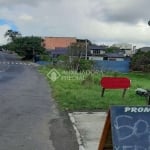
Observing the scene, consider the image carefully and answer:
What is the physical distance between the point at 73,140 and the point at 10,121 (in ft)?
9.91

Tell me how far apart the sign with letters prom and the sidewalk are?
241 cm

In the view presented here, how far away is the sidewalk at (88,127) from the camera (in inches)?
391

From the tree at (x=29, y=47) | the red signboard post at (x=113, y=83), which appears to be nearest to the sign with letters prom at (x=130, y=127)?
the red signboard post at (x=113, y=83)

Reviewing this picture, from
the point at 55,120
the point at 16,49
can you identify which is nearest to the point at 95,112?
the point at 55,120

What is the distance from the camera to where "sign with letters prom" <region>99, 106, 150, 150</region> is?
22.8 ft

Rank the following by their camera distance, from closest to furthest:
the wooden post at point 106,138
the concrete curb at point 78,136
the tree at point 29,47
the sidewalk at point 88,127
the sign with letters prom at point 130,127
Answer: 1. the sign with letters prom at point 130,127
2. the wooden post at point 106,138
3. the concrete curb at point 78,136
4. the sidewalk at point 88,127
5. the tree at point 29,47

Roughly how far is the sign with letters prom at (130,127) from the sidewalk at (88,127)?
2.41 m

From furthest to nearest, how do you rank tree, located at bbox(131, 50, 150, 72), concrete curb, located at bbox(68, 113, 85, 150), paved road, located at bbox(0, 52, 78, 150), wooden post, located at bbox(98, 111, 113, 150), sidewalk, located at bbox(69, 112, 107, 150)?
tree, located at bbox(131, 50, 150, 72)
sidewalk, located at bbox(69, 112, 107, 150)
paved road, located at bbox(0, 52, 78, 150)
concrete curb, located at bbox(68, 113, 85, 150)
wooden post, located at bbox(98, 111, 113, 150)

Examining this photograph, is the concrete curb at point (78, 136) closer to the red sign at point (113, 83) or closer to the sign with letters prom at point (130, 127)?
the sign with letters prom at point (130, 127)

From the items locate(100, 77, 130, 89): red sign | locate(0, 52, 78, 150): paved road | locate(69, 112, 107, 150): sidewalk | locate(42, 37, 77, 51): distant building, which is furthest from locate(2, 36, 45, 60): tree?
locate(69, 112, 107, 150): sidewalk

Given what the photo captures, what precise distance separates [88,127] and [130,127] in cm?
496

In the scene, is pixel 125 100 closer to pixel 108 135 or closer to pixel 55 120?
pixel 55 120

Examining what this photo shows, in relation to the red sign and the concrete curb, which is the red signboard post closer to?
the red sign

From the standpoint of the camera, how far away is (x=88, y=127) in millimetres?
11984
